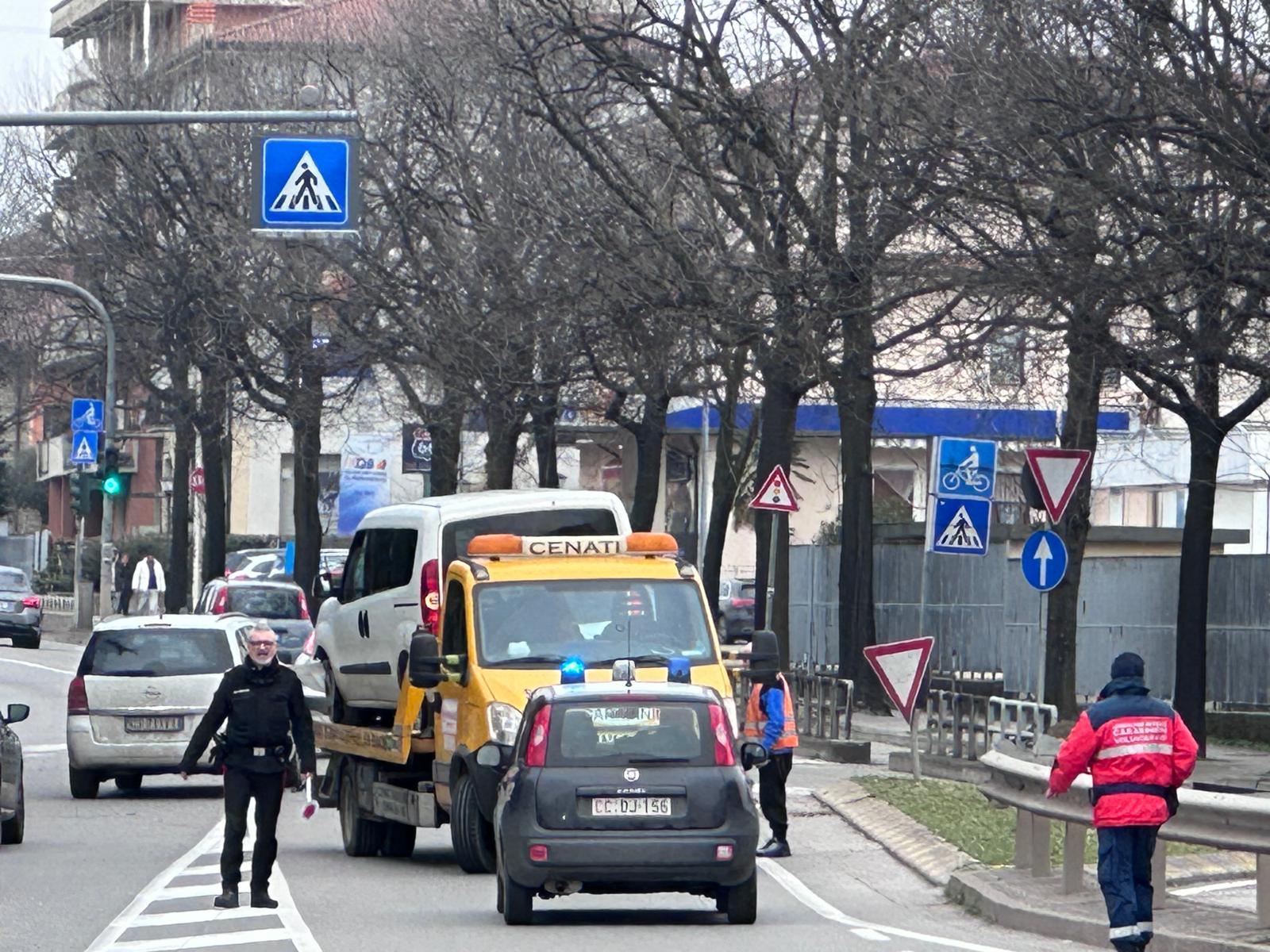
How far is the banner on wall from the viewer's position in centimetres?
5725

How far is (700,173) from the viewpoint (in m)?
25.6

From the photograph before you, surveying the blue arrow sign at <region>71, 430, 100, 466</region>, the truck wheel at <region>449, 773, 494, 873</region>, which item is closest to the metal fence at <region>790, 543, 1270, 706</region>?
the truck wheel at <region>449, 773, 494, 873</region>

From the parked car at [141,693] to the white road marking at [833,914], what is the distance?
24.2 feet

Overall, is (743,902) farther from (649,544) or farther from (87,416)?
(87,416)

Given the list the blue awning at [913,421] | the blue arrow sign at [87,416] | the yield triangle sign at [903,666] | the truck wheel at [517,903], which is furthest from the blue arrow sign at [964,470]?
the blue arrow sign at [87,416]

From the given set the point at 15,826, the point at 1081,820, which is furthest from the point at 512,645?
the point at 15,826

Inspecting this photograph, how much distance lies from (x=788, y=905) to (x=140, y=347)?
39.0 m

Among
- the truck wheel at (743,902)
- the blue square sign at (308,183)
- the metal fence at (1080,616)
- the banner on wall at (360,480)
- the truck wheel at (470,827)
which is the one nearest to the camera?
the truck wheel at (743,902)

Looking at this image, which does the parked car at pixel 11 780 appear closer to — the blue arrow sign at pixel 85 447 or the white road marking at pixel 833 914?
the white road marking at pixel 833 914

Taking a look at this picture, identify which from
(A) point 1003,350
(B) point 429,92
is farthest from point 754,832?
(B) point 429,92

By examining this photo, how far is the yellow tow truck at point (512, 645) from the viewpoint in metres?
15.2

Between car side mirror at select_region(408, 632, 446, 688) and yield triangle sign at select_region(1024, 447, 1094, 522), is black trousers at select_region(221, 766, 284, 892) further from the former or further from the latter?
yield triangle sign at select_region(1024, 447, 1094, 522)

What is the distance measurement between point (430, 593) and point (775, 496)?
41.4ft

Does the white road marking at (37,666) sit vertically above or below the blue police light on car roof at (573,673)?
below
